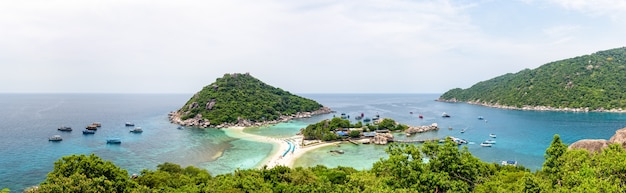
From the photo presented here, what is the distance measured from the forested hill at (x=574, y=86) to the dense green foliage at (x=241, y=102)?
291ft

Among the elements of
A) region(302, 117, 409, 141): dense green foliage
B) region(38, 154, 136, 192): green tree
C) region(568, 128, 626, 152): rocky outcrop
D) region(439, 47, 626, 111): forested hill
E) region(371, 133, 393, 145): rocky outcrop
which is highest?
region(439, 47, 626, 111): forested hill

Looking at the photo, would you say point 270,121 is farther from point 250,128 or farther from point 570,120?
point 570,120

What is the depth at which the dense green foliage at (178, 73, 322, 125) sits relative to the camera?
9175 centimetres

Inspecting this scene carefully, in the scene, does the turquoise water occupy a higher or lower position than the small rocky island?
lower

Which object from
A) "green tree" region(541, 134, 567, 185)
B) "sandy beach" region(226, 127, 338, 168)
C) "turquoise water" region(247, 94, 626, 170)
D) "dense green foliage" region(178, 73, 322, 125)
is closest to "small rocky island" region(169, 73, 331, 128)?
"dense green foliage" region(178, 73, 322, 125)

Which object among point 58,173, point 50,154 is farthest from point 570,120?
point 50,154

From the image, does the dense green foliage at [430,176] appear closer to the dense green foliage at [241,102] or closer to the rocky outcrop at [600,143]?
the rocky outcrop at [600,143]

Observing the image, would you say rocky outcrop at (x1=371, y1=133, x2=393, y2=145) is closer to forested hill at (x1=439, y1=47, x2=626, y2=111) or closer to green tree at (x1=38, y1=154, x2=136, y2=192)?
green tree at (x1=38, y1=154, x2=136, y2=192)

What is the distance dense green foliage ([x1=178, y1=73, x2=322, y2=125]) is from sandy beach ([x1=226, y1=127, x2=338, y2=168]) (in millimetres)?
16915

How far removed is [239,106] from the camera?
97.6 m

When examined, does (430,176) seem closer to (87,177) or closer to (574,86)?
(87,177)

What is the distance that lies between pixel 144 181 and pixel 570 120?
10782cm

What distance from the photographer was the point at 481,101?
554 ft

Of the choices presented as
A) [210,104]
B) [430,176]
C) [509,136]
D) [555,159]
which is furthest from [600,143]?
[210,104]
